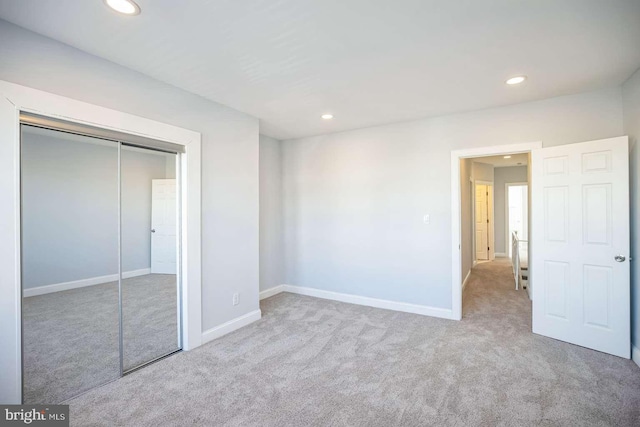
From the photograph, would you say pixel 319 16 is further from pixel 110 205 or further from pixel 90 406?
pixel 90 406

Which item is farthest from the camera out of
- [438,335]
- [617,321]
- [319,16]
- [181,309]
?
[438,335]

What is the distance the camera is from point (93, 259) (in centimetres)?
257

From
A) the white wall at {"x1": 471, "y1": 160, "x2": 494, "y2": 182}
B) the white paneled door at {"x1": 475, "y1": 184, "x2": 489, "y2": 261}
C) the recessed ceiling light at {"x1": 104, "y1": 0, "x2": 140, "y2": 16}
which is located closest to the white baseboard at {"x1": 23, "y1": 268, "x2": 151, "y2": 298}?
the recessed ceiling light at {"x1": 104, "y1": 0, "x2": 140, "y2": 16}

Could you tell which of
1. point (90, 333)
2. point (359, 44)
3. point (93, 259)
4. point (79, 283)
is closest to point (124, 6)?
point (359, 44)

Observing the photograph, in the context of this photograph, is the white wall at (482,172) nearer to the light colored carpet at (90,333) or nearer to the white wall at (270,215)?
the white wall at (270,215)

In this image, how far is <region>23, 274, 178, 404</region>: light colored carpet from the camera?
7.27 feet

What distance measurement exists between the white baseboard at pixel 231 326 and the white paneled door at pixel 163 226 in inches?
30.3

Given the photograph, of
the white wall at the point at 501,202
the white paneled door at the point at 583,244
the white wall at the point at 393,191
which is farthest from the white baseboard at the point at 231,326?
the white wall at the point at 501,202

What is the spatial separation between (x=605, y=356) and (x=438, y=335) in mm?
1432

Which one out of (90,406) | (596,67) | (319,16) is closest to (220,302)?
(90,406)

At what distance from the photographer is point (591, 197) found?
9.60ft

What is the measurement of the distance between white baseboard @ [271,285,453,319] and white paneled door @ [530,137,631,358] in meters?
1.03

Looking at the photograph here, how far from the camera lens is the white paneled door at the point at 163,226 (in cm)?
287
